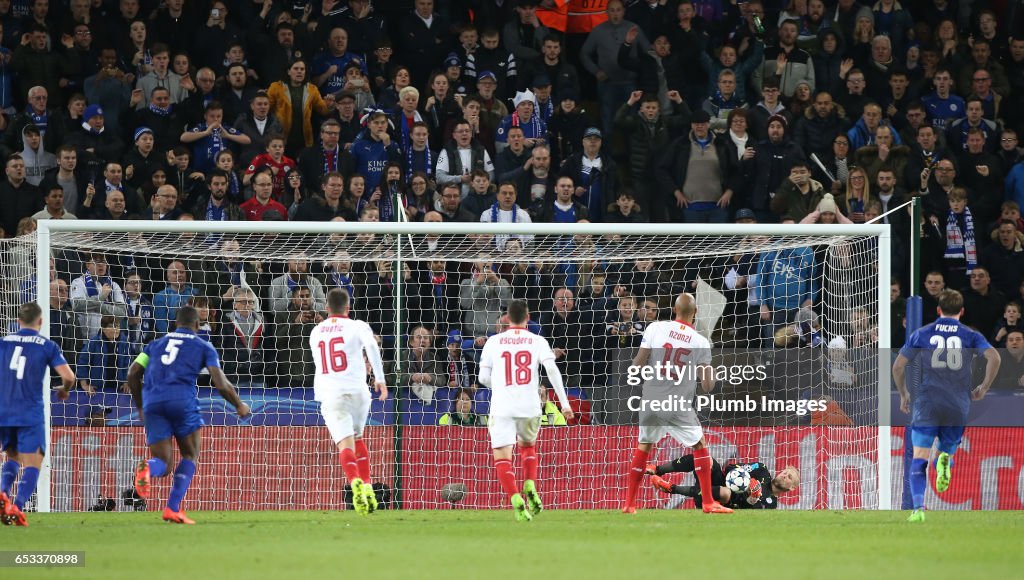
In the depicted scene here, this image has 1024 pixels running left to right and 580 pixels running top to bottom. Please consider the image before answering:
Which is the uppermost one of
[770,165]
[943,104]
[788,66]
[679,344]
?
[788,66]

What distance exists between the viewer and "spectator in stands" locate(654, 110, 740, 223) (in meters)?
18.4

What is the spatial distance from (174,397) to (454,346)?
4.33m

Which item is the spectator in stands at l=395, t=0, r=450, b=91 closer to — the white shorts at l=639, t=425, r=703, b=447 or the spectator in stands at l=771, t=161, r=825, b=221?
the spectator in stands at l=771, t=161, r=825, b=221

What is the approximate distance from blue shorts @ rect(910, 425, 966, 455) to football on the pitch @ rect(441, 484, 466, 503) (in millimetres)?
4854

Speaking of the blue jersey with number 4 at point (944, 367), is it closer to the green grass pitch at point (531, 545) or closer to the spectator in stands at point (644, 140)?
the green grass pitch at point (531, 545)

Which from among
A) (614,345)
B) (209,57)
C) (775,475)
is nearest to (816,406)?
(775,475)

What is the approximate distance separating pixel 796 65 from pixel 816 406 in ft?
21.3

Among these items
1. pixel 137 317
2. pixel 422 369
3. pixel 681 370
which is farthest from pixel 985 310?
pixel 137 317

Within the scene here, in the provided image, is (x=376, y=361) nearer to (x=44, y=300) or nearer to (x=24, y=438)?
(x=24, y=438)

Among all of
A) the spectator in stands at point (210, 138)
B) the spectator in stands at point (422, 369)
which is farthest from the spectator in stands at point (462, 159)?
the spectator in stands at point (422, 369)

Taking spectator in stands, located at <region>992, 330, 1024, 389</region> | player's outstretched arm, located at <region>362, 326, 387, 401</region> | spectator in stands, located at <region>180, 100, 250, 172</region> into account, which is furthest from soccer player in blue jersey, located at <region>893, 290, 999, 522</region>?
spectator in stands, located at <region>180, 100, 250, 172</region>

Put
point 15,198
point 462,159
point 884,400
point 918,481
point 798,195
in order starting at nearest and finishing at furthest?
1. point 918,481
2. point 884,400
3. point 15,198
4. point 798,195
5. point 462,159

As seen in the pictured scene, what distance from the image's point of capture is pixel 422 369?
15.5 metres

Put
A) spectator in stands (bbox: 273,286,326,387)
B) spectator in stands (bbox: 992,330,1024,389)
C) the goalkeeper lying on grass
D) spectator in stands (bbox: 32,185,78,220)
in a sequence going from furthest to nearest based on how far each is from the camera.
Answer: spectator in stands (bbox: 32,185,78,220) < spectator in stands (bbox: 273,286,326,387) < spectator in stands (bbox: 992,330,1024,389) < the goalkeeper lying on grass
